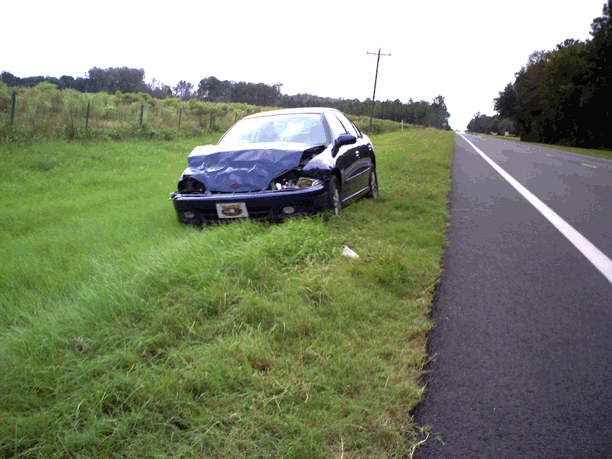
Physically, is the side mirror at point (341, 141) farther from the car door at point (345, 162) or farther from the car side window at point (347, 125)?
the car side window at point (347, 125)

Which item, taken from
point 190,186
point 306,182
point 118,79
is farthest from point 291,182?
point 118,79

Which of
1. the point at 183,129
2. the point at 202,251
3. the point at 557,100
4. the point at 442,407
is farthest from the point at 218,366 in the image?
the point at 557,100

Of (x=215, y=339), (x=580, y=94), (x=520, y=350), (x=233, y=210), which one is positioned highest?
(x=580, y=94)

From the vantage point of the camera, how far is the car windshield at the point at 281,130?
594 cm

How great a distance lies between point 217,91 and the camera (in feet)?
330

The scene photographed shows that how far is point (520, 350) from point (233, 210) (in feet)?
10.7

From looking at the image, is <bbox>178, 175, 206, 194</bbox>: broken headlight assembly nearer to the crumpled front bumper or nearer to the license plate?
the crumpled front bumper

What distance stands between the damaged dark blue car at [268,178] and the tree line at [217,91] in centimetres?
2921

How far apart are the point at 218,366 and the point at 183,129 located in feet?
64.9

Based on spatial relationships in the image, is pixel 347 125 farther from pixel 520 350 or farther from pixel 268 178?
pixel 520 350

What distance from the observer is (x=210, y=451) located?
1807 mm

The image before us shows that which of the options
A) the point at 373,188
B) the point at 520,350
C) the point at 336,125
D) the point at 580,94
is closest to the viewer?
the point at 520,350

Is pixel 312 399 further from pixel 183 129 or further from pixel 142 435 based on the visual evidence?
pixel 183 129

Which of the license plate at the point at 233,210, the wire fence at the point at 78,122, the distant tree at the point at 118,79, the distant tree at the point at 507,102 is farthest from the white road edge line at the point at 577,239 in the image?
the distant tree at the point at 118,79
